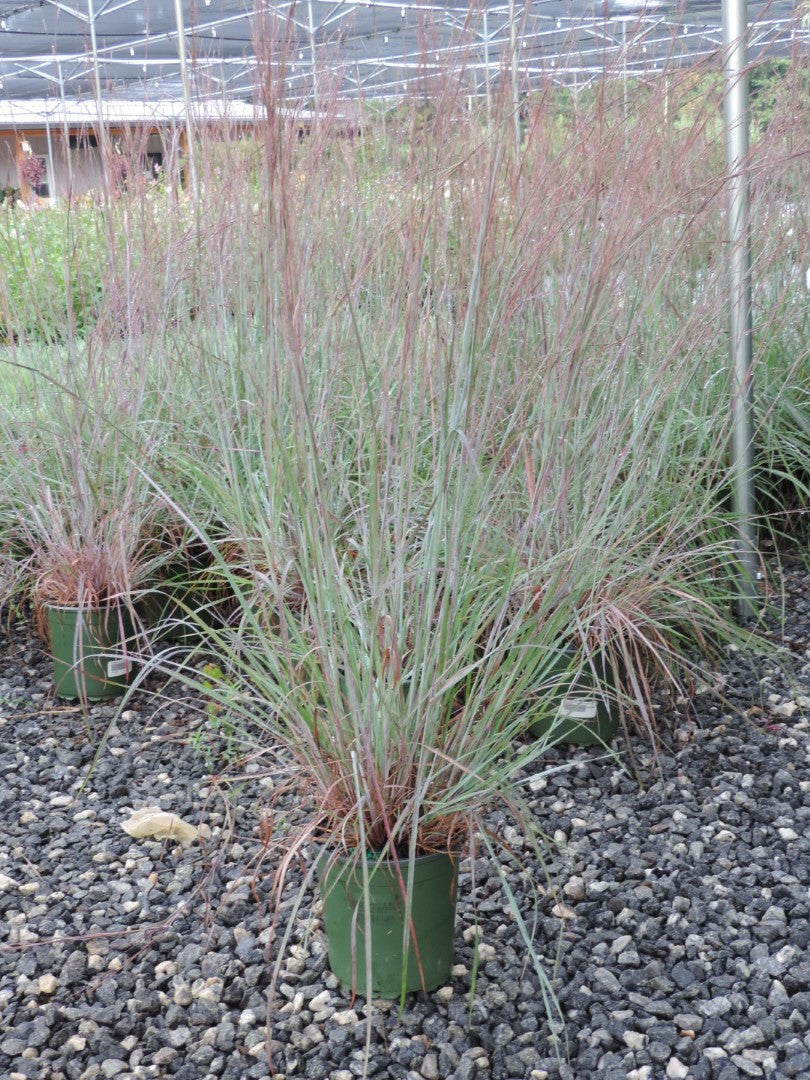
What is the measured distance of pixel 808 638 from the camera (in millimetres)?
2830

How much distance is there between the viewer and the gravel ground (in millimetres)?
1521

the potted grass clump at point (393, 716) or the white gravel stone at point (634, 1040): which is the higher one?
the potted grass clump at point (393, 716)

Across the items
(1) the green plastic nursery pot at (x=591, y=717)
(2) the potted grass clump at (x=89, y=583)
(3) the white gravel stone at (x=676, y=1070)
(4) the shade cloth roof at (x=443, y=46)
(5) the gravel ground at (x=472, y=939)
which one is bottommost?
(3) the white gravel stone at (x=676, y=1070)

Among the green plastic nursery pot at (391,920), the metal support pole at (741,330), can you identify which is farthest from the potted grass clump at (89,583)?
the metal support pole at (741,330)

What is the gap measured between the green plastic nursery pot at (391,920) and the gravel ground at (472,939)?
0.17 ft

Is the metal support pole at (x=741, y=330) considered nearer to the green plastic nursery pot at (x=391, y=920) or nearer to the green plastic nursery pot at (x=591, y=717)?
the green plastic nursery pot at (x=591, y=717)

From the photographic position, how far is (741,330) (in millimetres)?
2564

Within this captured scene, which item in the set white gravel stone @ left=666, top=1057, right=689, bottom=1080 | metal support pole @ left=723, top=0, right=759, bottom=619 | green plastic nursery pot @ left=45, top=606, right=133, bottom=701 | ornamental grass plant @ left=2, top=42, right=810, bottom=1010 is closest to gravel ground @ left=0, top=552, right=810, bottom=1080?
white gravel stone @ left=666, top=1057, right=689, bottom=1080

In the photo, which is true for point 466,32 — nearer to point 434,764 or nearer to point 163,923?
point 434,764

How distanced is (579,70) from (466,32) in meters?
0.58

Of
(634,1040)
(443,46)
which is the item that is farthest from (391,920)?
(443,46)

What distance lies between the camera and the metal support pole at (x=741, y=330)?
8.45 ft

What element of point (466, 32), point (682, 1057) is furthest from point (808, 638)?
point (466, 32)

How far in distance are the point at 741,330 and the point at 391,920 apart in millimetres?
1656
